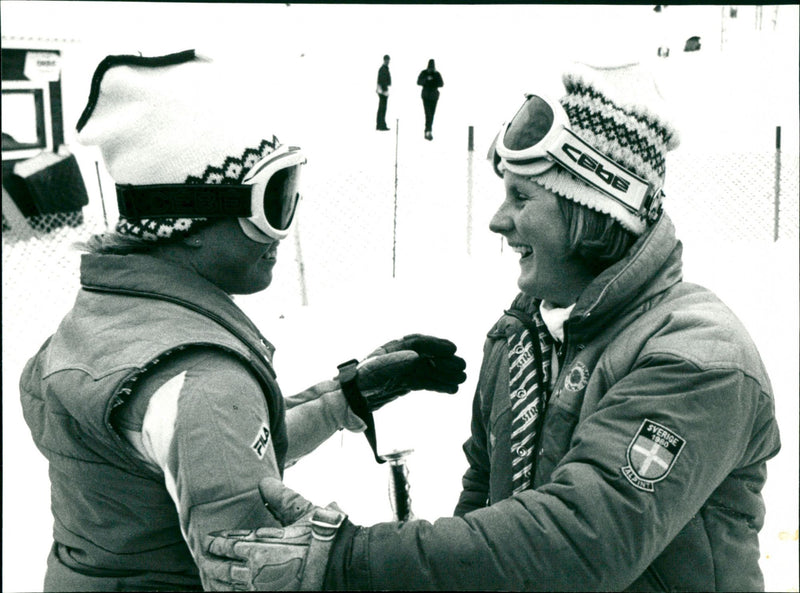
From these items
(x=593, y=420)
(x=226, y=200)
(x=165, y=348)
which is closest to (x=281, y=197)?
(x=226, y=200)

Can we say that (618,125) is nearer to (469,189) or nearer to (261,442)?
(261,442)

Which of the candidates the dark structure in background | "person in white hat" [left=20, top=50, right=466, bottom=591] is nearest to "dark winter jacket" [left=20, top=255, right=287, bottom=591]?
"person in white hat" [left=20, top=50, right=466, bottom=591]

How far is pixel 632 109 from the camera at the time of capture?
6.56ft

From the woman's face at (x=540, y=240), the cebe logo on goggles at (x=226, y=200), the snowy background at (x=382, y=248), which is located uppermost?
the cebe logo on goggles at (x=226, y=200)

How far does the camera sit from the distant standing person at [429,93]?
53.3 feet

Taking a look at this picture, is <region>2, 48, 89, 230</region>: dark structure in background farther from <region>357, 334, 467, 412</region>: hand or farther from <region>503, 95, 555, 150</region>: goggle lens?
<region>503, 95, 555, 150</region>: goggle lens

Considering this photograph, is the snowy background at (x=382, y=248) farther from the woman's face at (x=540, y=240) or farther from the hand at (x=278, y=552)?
the hand at (x=278, y=552)

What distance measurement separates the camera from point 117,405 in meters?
1.72

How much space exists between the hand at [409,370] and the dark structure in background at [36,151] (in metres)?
5.90

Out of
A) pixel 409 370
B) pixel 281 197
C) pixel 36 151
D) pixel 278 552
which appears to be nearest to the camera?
pixel 278 552

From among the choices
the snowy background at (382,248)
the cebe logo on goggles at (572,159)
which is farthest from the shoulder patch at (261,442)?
the cebe logo on goggles at (572,159)

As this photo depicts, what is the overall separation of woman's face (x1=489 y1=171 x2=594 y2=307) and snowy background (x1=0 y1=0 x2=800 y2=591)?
24 centimetres

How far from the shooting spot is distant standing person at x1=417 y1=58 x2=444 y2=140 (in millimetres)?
16234

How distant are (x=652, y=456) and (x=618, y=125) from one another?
2.51 ft
